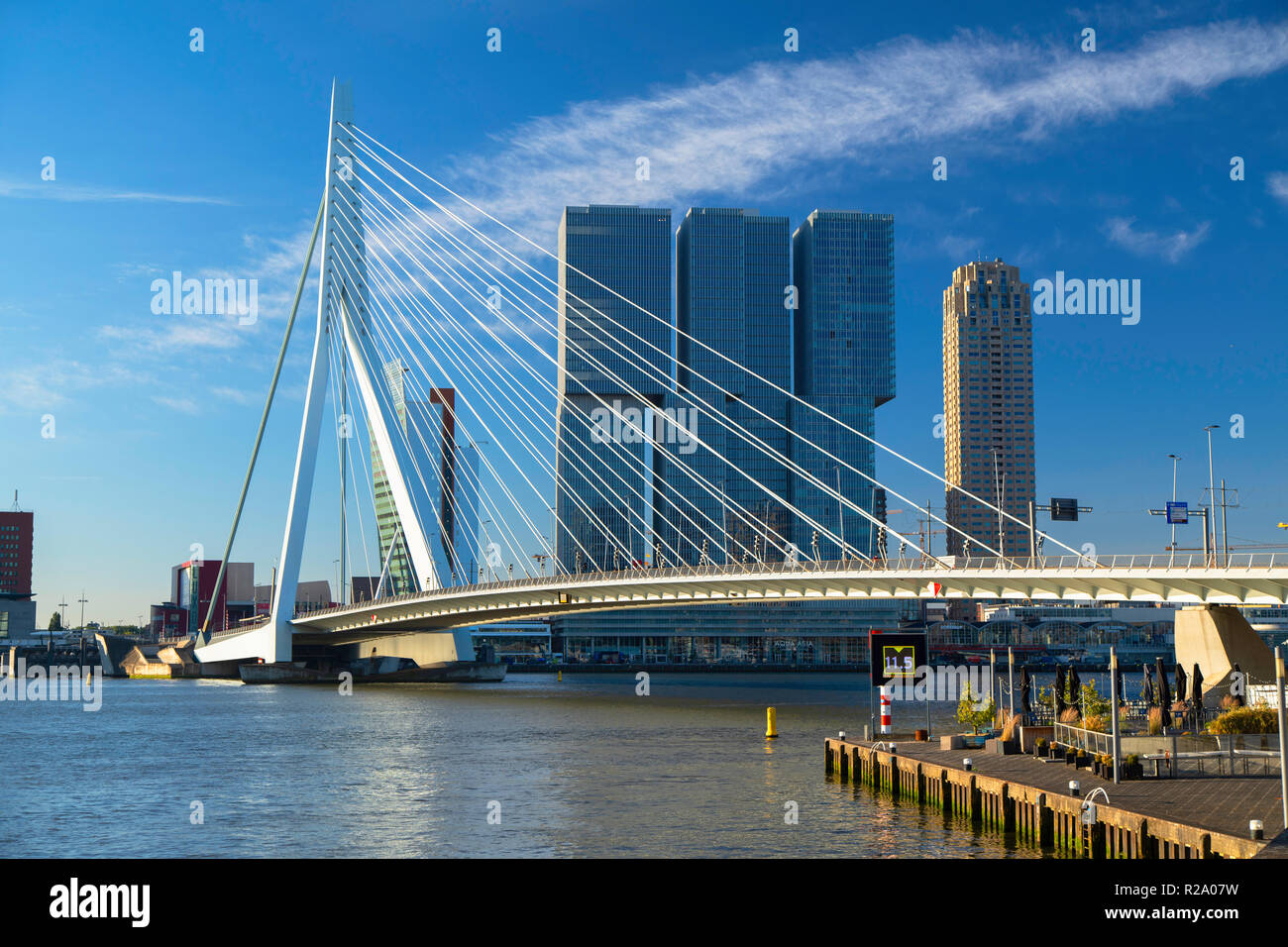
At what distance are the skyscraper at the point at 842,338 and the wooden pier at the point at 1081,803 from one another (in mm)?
159608

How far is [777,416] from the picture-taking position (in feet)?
618

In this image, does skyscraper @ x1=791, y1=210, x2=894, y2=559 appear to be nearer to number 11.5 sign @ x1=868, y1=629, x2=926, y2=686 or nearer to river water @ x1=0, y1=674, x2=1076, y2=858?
river water @ x1=0, y1=674, x2=1076, y2=858

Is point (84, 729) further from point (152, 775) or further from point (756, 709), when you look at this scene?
point (756, 709)

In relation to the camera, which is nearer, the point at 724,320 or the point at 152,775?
the point at 152,775

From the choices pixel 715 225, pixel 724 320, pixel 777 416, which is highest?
pixel 715 225

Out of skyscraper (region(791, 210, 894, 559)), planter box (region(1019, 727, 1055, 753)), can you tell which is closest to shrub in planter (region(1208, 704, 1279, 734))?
planter box (region(1019, 727, 1055, 753))

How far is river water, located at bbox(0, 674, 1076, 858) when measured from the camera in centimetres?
2364

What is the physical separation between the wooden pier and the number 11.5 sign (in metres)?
3.62

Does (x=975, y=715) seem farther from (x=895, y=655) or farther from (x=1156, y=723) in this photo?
(x=1156, y=723)

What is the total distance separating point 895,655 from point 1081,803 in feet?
48.9
